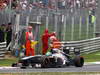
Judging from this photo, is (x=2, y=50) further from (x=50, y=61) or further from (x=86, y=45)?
(x=86, y=45)

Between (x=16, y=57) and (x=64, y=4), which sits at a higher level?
(x=64, y=4)

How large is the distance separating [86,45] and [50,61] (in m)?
7.50

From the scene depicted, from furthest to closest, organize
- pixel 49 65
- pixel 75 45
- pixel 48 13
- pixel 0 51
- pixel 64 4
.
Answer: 1. pixel 64 4
2. pixel 75 45
3. pixel 48 13
4. pixel 0 51
5. pixel 49 65

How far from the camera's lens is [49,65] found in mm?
16234

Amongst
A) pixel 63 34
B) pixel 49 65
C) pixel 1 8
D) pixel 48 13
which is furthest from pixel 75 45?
pixel 49 65

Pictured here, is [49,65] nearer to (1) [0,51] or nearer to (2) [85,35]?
(1) [0,51]

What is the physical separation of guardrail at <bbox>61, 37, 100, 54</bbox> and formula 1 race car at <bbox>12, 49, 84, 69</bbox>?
19.7 ft

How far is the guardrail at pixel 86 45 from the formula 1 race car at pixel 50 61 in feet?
19.7

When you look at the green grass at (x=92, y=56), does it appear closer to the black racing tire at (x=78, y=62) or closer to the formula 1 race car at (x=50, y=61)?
the black racing tire at (x=78, y=62)

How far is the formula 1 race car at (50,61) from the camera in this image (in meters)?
16.1

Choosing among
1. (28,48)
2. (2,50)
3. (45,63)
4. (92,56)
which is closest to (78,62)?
(45,63)

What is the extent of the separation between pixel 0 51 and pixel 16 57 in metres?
0.85

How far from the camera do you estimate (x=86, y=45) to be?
23516 millimetres

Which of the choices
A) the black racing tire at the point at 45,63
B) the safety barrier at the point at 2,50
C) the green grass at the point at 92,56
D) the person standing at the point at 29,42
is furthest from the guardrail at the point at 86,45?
the black racing tire at the point at 45,63
